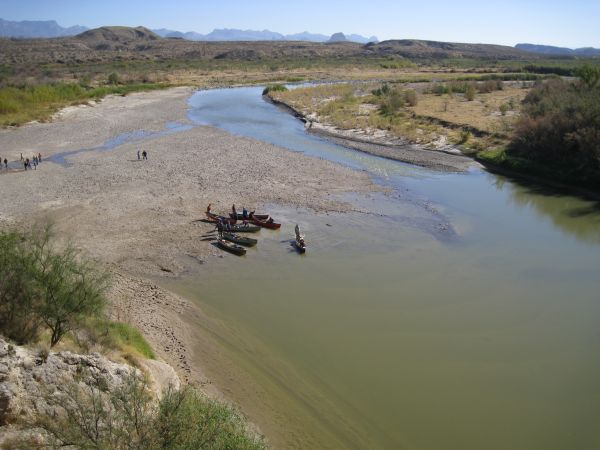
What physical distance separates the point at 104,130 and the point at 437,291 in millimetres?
42866

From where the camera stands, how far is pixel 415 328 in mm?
18438

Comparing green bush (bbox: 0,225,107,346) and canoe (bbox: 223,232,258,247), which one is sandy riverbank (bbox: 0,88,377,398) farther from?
green bush (bbox: 0,225,107,346)

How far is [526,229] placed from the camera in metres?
29.2

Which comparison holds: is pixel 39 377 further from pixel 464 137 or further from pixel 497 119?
pixel 497 119

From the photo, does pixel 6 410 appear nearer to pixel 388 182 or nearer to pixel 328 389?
pixel 328 389

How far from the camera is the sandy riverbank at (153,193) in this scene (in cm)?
1940

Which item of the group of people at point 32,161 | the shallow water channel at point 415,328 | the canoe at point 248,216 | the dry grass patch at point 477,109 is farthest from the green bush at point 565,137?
the group of people at point 32,161

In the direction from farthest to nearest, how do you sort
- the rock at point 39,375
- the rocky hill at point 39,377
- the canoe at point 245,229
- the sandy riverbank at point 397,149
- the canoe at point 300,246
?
1. the sandy riverbank at point 397,149
2. the canoe at point 245,229
3. the canoe at point 300,246
4. the rock at point 39,375
5. the rocky hill at point 39,377

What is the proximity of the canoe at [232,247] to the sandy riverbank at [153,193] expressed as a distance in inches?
23.1

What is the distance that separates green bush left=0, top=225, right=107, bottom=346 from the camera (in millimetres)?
12859

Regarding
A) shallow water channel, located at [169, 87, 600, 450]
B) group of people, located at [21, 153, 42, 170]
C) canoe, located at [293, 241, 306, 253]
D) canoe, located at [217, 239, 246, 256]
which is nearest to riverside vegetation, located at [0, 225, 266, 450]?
shallow water channel, located at [169, 87, 600, 450]

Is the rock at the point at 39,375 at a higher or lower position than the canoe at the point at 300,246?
higher

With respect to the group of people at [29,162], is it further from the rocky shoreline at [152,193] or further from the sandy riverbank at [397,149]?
the sandy riverbank at [397,149]

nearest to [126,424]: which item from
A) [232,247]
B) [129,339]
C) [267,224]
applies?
[129,339]
